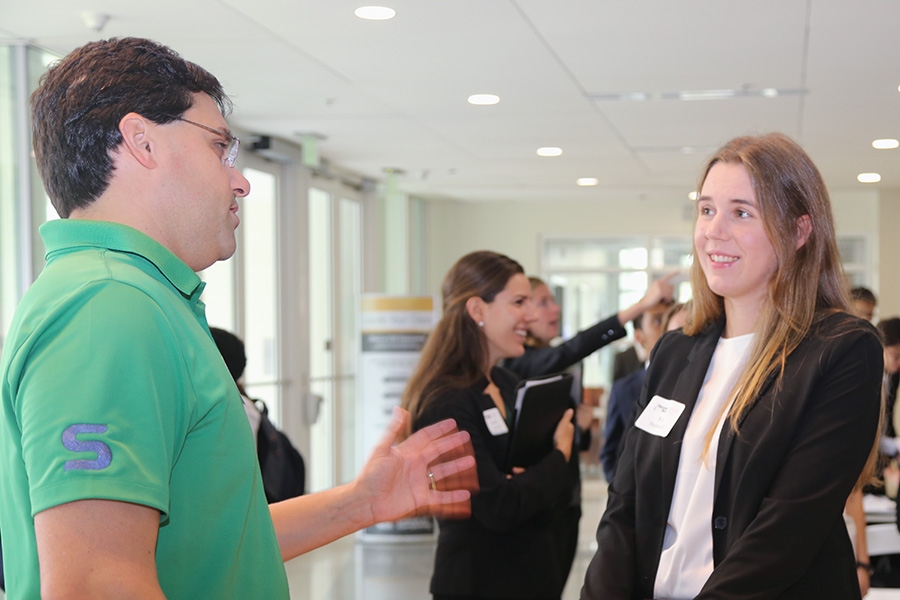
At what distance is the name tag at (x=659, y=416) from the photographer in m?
1.83

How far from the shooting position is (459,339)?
3016mm

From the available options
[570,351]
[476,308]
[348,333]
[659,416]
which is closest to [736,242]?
[659,416]

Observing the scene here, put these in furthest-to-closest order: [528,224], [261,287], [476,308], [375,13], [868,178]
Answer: [528,224] → [868,178] → [261,287] → [375,13] → [476,308]

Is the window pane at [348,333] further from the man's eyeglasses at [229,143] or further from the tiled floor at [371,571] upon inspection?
the man's eyeglasses at [229,143]

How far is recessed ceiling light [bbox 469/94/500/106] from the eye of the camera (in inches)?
240

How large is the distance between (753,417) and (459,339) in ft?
4.72

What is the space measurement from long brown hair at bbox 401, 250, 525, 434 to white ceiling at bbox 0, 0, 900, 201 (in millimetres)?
1023

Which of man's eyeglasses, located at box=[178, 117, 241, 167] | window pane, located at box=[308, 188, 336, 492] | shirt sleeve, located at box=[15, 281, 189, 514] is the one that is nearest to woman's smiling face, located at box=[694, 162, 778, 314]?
man's eyeglasses, located at box=[178, 117, 241, 167]

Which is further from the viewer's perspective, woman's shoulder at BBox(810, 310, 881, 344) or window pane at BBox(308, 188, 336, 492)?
window pane at BBox(308, 188, 336, 492)

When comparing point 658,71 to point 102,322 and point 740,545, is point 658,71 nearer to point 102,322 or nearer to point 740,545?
point 740,545

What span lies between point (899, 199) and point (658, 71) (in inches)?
304

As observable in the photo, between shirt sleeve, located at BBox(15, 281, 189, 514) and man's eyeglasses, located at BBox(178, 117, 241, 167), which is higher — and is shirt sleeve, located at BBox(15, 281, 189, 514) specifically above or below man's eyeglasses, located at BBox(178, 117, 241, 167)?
below

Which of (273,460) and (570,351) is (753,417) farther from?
(570,351)

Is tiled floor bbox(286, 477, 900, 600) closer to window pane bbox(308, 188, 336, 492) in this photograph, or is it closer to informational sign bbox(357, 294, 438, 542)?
informational sign bbox(357, 294, 438, 542)
